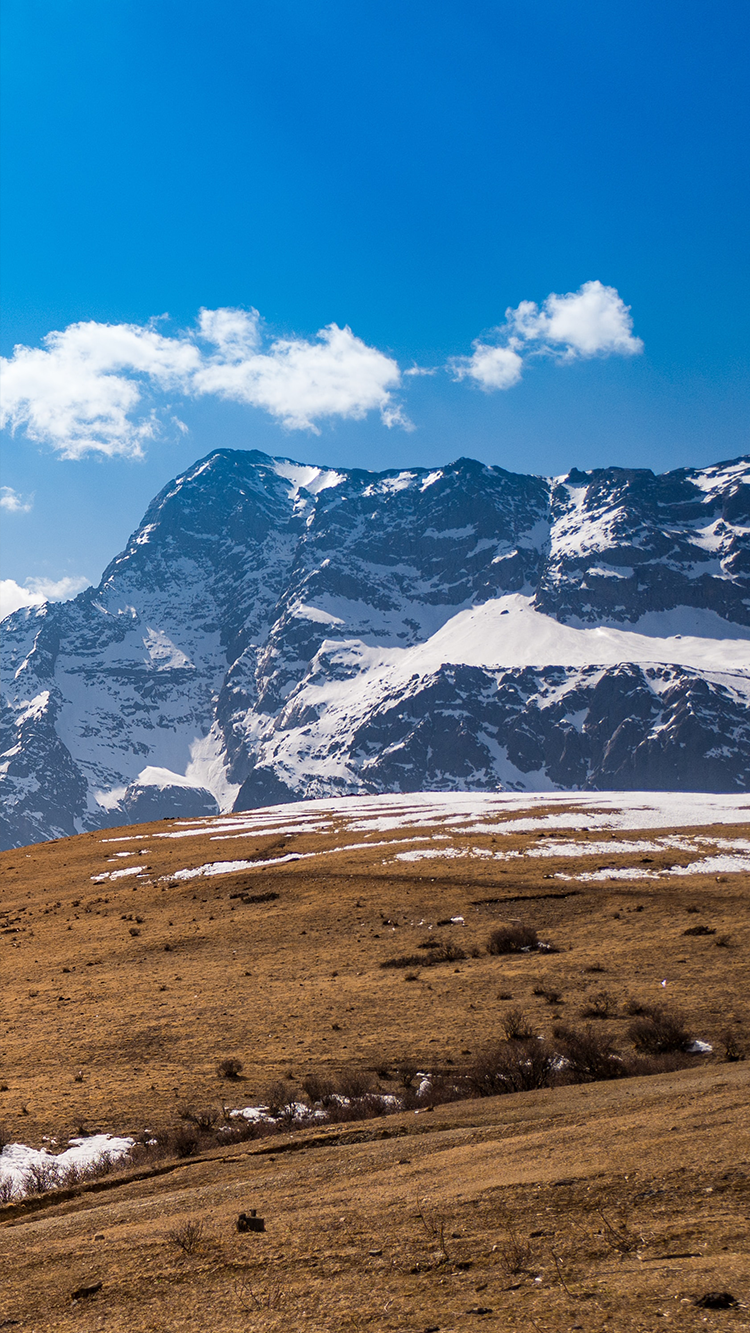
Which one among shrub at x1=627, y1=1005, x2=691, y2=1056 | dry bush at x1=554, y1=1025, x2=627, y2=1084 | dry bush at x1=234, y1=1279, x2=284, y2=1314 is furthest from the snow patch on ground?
shrub at x1=627, y1=1005, x2=691, y2=1056

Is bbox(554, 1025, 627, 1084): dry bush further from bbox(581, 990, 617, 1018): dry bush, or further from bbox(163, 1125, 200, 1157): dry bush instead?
bbox(163, 1125, 200, 1157): dry bush

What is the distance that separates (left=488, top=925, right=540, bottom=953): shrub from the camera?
2841 centimetres

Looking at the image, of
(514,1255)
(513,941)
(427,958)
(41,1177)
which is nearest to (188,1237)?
(514,1255)

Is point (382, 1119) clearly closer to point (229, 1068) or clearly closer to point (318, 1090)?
point (318, 1090)

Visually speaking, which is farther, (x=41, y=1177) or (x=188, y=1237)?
(x=41, y=1177)

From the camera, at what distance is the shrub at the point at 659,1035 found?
58.3 feet

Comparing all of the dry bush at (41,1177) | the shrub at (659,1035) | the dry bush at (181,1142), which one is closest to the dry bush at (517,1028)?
the shrub at (659,1035)

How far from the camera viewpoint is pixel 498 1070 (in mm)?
16719

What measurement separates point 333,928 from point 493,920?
645 centimetres

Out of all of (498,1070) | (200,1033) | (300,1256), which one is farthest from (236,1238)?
(200,1033)

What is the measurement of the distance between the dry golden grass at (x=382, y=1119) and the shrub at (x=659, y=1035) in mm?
678

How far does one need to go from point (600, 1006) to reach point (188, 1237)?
14.7 metres

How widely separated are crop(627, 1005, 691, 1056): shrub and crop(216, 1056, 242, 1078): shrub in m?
8.98

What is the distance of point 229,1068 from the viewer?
19.0 metres
